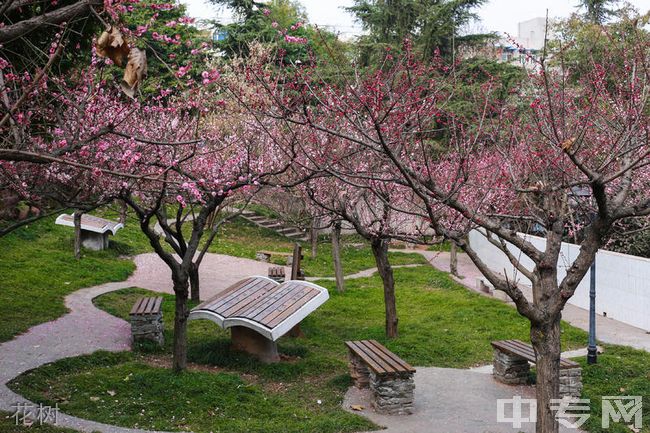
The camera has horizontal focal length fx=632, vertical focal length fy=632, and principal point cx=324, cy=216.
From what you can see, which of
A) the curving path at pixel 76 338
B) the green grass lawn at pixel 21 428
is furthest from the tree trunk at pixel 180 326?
the green grass lawn at pixel 21 428

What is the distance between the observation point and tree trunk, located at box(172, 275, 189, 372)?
869 centimetres

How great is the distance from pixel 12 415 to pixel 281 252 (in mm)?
16094

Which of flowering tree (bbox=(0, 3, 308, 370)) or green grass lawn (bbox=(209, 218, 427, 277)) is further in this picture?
green grass lawn (bbox=(209, 218, 427, 277))

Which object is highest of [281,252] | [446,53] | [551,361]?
[446,53]

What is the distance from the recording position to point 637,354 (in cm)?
1064

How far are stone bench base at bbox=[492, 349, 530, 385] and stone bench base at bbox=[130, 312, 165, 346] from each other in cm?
553

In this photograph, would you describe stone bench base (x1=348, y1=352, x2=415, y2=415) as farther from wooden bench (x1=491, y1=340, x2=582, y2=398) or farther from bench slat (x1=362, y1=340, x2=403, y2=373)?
wooden bench (x1=491, y1=340, x2=582, y2=398)

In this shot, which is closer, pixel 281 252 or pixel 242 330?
pixel 242 330

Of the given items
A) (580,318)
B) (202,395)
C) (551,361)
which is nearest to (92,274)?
(202,395)

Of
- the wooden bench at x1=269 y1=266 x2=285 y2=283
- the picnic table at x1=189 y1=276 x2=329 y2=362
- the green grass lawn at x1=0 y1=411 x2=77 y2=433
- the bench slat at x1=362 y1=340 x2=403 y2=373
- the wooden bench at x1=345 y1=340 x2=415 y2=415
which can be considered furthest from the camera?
the wooden bench at x1=269 y1=266 x2=285 y2=283

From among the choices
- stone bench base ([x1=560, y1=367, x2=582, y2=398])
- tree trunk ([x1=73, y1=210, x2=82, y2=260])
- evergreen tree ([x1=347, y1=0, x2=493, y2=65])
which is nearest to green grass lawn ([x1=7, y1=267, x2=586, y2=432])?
stone bench base ([x1=560, y1=367, x2=582, y2=398])

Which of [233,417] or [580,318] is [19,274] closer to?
[233,417]

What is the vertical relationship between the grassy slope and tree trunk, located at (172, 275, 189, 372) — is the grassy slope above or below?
below

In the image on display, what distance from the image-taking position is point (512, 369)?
29.5 feet
